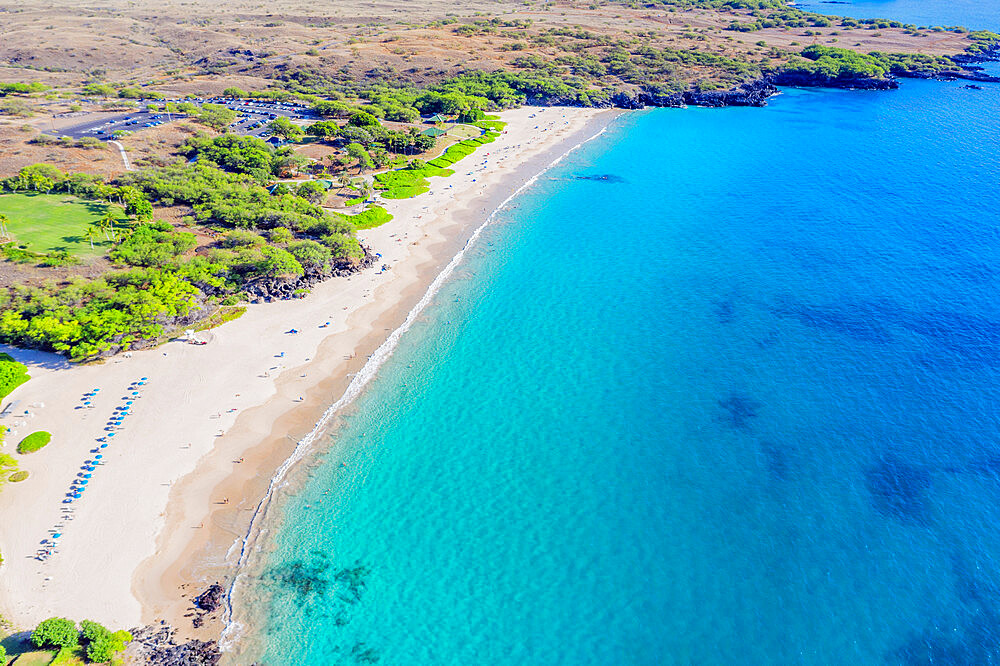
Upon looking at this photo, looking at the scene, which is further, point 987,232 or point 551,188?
point 551,188

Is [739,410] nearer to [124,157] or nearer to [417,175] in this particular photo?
[417,175]

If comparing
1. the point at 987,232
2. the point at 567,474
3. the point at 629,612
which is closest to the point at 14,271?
the point at 567,474

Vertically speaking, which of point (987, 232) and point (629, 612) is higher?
point (987, 232)

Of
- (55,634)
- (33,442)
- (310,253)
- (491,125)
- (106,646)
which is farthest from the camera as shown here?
(491,125)

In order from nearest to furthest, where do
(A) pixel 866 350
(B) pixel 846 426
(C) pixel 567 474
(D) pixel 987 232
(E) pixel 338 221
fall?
(C) pixel 567 474
(B) pixel 846 426
(A) pixel 866 350
(E) pixel 338 221
(D) pixel 987 232

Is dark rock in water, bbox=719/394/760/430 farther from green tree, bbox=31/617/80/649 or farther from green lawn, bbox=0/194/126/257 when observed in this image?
green lawn, bbox=0/194/126/257

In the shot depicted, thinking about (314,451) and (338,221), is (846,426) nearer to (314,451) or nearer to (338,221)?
(314,451)

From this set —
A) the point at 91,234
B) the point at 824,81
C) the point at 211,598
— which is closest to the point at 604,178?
the point at 91,234
